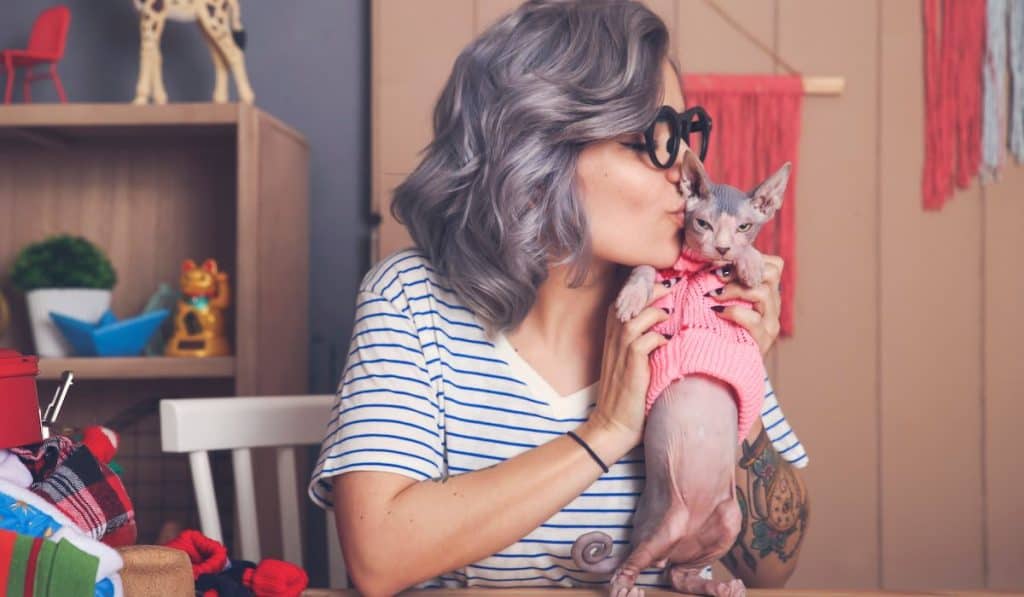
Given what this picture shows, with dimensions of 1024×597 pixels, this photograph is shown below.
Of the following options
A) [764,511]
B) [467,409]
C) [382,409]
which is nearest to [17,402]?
[382,409]

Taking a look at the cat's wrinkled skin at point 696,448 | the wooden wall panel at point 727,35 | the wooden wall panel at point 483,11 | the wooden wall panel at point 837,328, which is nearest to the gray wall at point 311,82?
the wooden wall panel at point 483,11

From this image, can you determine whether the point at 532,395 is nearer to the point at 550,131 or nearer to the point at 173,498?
the point at 550,131

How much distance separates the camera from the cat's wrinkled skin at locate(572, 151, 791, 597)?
995mm

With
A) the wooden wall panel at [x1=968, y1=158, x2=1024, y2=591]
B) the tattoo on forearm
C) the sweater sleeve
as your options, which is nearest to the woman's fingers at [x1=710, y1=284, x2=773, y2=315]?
the tattoo on forearm

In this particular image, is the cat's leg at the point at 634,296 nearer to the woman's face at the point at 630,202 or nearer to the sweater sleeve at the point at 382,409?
the woman's face at the point at 630,202

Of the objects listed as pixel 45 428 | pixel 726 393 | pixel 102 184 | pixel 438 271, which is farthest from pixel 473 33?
pixel 45 428

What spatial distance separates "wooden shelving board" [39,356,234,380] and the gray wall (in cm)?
34

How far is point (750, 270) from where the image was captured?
3.51ft

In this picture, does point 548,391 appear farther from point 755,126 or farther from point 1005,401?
point 1005,401

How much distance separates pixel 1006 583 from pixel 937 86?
3.50 ft

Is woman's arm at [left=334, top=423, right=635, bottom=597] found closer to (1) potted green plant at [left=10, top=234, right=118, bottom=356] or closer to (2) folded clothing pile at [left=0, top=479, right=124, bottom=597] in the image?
(2) folded clothing pile at [left=0, top=479, right=124, bottom=597]

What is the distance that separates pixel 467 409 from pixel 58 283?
117 cm

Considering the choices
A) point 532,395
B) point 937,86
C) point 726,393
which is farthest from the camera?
point 937,86

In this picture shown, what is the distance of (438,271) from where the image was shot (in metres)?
1.25
